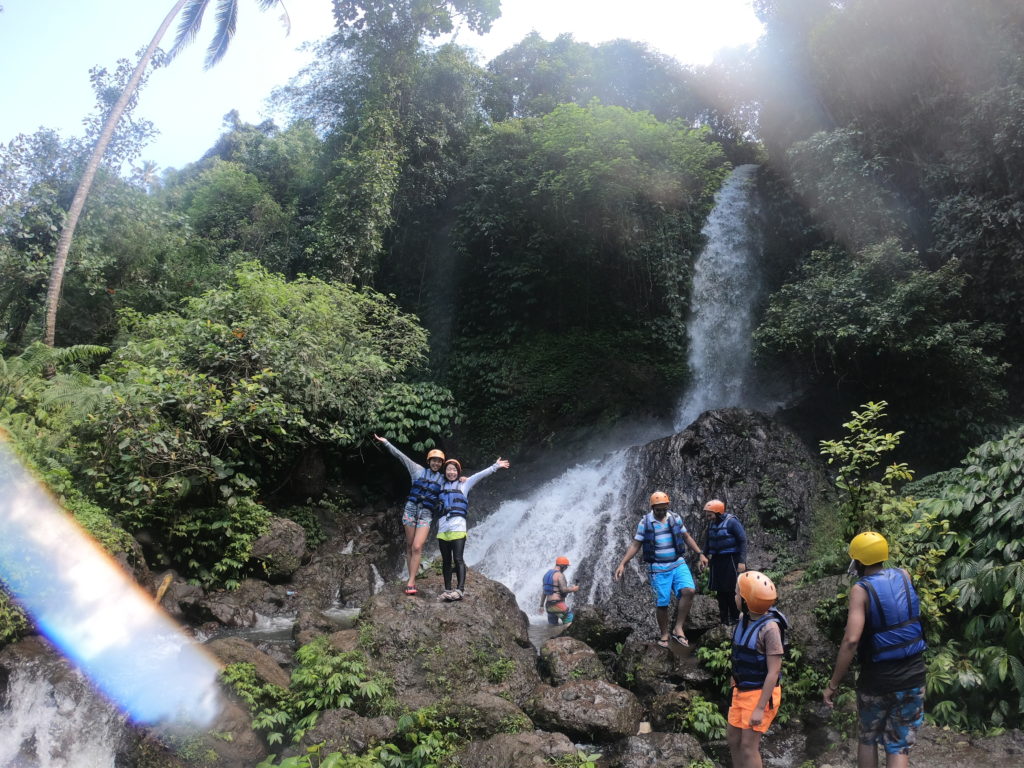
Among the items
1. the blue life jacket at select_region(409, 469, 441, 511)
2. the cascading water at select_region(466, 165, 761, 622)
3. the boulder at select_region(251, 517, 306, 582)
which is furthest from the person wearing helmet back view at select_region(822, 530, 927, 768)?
the boulder at select_region(251, 517, 306, 582)

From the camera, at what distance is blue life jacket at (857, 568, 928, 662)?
3.58m

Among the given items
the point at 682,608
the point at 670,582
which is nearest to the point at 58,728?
the point at 670,582

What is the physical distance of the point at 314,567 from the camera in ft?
33.3

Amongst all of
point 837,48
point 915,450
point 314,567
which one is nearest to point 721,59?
point 837,48

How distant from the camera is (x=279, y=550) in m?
9.60

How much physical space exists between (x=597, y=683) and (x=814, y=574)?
11.0 ft

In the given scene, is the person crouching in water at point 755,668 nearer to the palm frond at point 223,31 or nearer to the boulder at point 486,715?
the boulder at point 486,715

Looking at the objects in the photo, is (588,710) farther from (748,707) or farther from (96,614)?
(96,614)

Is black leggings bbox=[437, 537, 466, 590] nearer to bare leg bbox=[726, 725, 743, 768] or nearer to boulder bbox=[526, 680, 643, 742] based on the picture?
boulder bbox=[526, 680, 643, 742]

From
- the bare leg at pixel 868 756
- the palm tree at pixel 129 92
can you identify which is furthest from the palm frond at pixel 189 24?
the bare leg at pixel 868 756

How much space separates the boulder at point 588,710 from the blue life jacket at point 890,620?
87.8 inches

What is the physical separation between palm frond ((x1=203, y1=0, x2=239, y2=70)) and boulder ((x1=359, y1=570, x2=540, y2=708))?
50.1 feet

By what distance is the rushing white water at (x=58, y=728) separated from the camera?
461 centimetres

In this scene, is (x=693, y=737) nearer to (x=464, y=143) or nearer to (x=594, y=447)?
(x=594, y=447)
